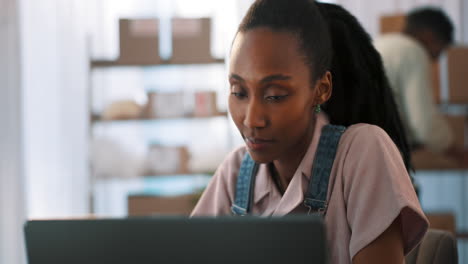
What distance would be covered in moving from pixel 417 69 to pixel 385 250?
2.00 metres

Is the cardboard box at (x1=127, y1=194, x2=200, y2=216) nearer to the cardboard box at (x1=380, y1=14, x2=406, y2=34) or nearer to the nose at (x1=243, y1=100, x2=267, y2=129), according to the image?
the cardboard box at (x1=380, y1=14, x2=406, y2=34)

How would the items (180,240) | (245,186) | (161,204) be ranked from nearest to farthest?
(180,240) → (245,186) → (161,204)

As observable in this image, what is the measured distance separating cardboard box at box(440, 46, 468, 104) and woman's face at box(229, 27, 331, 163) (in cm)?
291

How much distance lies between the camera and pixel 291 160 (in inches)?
41.4

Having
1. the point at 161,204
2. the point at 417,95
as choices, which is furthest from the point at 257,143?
the point at 161,204

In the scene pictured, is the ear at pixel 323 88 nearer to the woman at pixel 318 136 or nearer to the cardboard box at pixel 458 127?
the woman at pixel 318 136

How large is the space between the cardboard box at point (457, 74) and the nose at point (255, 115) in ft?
9.81

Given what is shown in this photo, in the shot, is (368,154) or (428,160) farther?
(428,160)

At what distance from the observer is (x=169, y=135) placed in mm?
4055

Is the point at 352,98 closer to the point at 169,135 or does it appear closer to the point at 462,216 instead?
the point at 169,135

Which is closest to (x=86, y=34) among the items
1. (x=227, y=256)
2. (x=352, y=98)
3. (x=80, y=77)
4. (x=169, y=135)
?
(x=80, y=77)

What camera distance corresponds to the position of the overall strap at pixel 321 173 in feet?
3.14

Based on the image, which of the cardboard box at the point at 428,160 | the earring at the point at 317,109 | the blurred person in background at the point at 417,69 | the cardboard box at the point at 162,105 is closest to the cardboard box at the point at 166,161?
the cardboard box at the point at 162,105

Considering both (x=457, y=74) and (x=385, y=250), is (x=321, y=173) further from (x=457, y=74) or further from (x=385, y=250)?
(x=457, y=74)
